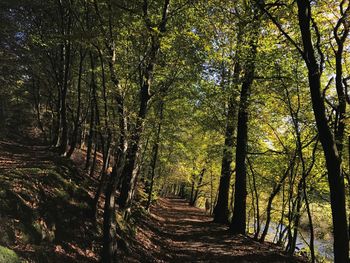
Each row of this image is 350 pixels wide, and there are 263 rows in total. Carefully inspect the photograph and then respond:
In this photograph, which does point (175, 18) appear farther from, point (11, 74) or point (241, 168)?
point (11, 74)

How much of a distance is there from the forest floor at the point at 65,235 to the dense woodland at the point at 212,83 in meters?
0.67

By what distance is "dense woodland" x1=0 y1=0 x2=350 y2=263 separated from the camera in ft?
26.3

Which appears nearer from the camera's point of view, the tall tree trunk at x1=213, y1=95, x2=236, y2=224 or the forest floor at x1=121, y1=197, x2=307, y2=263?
the forest floor at x1=121, y1=197, x2=307, y2=263

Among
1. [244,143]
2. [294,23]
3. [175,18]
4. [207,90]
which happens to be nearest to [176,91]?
[207,90]

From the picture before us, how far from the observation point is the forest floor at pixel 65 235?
6.68 metres

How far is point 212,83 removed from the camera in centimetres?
1521

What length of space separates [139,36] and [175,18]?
1.70 meters

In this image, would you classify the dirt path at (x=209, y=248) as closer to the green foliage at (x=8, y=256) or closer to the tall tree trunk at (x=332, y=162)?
the tall tree trunk at (x=332, y=162)

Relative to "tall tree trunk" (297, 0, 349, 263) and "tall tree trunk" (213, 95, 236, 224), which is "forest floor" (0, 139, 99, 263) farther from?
"tall tree trunk" (213, 95, 236, 224)

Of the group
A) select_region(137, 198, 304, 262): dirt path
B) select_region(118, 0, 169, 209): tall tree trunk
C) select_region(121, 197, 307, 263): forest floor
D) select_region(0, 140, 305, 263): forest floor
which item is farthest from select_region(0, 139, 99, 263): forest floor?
select_region(137, 198, 304, 262): dirt path

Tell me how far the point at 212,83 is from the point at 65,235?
33.3 feet

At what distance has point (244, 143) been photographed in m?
14.5

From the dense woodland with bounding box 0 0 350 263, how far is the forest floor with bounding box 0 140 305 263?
67cm

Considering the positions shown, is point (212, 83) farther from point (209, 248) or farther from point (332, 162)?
point (332, 162)
